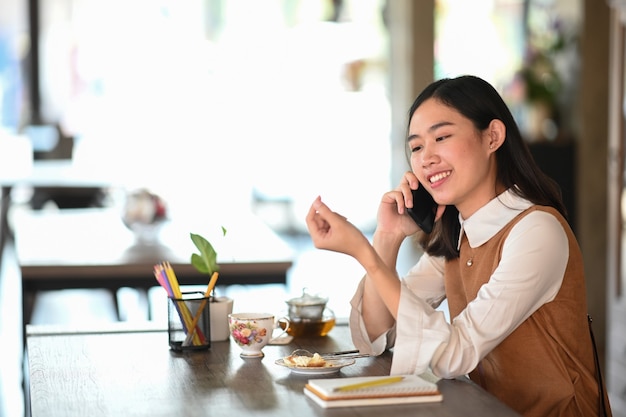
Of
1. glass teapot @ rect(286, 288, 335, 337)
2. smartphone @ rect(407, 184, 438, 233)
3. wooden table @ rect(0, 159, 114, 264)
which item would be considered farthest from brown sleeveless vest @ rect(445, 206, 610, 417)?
wooden table @ rect(0, 159, 114, 264)

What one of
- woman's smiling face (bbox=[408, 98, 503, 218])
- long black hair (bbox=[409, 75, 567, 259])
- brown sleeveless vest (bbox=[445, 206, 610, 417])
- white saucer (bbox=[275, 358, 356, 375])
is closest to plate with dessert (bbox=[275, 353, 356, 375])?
white saucer (bbox=[275, 358, 356, 375])

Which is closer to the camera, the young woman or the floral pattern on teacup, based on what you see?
the young woman

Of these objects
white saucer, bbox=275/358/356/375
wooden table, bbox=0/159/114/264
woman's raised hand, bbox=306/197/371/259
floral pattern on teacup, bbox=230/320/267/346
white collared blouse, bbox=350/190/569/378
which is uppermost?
woman's raised hand, bbox=306/197/371/259

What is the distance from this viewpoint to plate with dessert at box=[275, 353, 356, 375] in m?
1.89

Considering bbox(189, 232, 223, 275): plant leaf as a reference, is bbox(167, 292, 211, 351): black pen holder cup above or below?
below

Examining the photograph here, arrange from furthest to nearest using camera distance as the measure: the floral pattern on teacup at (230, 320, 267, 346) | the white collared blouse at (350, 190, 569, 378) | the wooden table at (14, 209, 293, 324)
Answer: the wooden table at (14, 209, 293, 324) → the floral pattern on teacup at (230, 320, 267, 346) → the white collared blouse at (350, 190, 569, 378)

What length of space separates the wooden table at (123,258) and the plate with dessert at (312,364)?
1.44m

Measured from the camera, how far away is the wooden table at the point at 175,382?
1.63 metres

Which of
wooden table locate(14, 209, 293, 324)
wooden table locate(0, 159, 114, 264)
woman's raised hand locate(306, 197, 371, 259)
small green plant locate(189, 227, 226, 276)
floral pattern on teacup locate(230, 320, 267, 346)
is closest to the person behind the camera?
woman's raised hand locate(306, 197, 371, 259)

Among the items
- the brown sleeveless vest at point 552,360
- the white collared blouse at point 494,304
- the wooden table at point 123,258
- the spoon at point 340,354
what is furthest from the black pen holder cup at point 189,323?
the wooden table at point 123,258

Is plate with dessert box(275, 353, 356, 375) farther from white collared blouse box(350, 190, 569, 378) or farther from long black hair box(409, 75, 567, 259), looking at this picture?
long black hair box(409, 75, 567, 259)

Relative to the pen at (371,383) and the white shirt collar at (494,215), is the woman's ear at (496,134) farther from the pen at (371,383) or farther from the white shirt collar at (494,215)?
the pen at (371,383)

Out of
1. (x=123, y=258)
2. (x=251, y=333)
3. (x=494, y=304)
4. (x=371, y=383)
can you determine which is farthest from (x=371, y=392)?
(x=123, y=258)

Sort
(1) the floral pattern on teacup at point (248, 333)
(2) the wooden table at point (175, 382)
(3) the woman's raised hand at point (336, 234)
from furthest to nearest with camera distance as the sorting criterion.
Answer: (1) the floral pattern on teacup at point (248, 333) → (3) the woman's raised hand at point (336, 234) → (2) the wooden table at point (175, 382)
